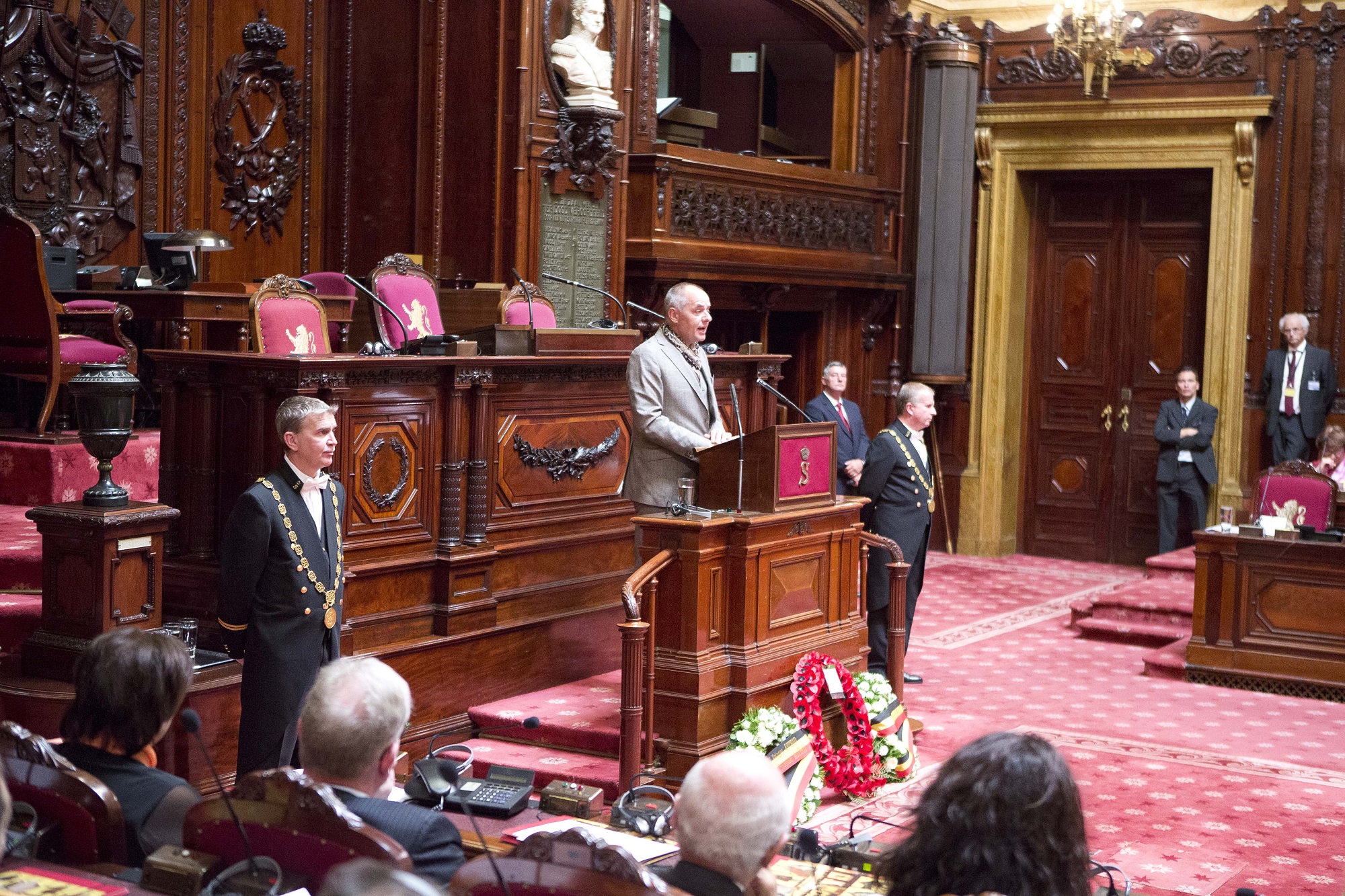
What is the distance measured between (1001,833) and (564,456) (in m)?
4.39

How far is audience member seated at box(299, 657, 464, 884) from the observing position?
98.0 inches

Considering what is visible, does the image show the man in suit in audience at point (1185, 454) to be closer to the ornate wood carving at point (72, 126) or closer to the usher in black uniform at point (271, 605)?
the ornate wood carving at point (72, 126)

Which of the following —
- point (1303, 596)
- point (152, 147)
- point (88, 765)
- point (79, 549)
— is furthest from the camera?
point (152, 147)

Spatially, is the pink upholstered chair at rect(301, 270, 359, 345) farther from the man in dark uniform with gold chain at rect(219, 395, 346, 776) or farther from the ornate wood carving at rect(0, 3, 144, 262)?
the man in dark uniform with gold chain at rect(219, 395, 346, 776)

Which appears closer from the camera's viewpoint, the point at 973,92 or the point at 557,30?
the point at 557,30

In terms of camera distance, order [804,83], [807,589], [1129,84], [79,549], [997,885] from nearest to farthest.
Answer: [997,885] < [79,549] < [807,589] < [1129,84] < [804,83]

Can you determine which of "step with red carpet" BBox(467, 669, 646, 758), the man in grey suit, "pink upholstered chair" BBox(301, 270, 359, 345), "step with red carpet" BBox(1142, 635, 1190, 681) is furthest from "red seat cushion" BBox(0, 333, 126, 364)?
"step with red carpet" BBox(1142, 635, 1190, 681)

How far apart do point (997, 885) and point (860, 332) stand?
971 centimetres

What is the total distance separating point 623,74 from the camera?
9000mm

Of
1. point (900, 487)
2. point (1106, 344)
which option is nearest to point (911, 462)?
point (900, 487)

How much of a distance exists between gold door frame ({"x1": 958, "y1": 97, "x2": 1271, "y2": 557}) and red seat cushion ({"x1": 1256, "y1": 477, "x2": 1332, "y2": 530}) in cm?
212

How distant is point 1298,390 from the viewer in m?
10.2

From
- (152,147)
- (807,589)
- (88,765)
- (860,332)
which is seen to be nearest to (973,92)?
(860,332)

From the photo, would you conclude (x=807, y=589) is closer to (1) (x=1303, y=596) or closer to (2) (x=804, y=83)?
(1) (x=1303, y=596)
